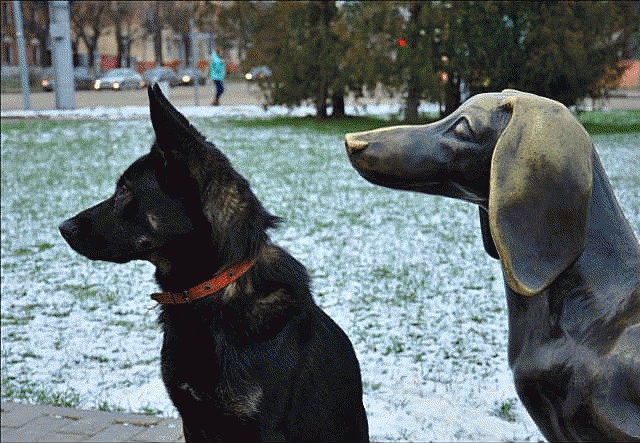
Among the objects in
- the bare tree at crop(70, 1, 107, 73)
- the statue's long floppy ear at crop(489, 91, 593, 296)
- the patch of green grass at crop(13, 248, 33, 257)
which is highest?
the bare tree at crop(70, 1, 107, 73)

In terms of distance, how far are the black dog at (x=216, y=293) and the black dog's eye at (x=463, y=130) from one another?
4.13 feet

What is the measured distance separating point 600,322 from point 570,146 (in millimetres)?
396

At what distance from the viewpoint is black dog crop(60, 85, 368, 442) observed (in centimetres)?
305

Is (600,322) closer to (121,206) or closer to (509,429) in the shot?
(121,206)

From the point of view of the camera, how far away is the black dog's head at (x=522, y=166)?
178cm

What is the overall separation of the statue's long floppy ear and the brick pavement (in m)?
3.14

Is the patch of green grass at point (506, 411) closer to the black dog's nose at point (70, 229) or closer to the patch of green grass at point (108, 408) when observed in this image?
the patch of green grass at point (108, 408)

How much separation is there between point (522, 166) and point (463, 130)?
0.66 ft

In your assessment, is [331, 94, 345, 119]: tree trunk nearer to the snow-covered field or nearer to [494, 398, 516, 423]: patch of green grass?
Result: the snow-covered field

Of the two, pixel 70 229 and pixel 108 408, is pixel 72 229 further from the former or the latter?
pixel 108 408

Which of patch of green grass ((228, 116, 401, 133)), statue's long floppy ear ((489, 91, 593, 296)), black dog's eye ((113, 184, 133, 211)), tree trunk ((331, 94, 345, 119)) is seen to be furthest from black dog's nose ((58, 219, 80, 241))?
tree trunk ((331, 94, 345, 119))

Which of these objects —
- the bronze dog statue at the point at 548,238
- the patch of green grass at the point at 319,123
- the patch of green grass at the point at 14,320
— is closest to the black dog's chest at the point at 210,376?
the bronze dog statue at the point at 548,238

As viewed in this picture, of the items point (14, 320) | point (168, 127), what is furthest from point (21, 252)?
point (168, 127)

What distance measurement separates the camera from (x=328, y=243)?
895 cm
